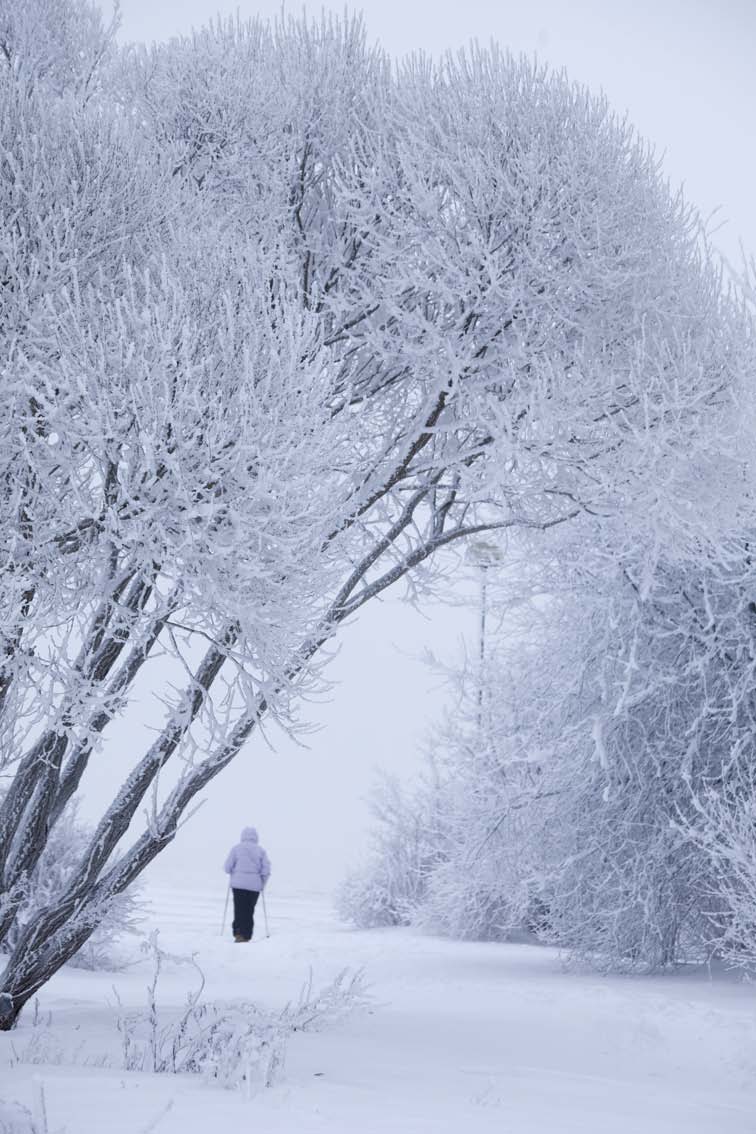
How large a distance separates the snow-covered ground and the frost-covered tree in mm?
1587

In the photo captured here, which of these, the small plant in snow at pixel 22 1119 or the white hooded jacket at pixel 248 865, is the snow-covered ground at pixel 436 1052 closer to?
the small plant in snow at pixel 22 1119

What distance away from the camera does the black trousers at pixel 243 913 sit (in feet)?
46.3

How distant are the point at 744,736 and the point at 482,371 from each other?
4.19 metres

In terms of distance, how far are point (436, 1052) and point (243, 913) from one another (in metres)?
7.75

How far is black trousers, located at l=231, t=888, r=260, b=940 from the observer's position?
1412 centimetres

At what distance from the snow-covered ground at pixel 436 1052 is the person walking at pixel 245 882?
0.54 metres

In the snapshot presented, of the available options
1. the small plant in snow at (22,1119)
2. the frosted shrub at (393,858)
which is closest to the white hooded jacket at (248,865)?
the frosted shrub at (393,858)

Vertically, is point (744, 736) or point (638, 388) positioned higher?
point (638, 388)

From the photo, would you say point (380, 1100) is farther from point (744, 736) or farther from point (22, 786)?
point (744, 736)

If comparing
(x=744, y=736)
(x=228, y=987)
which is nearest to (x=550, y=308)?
(x=744, y=736)

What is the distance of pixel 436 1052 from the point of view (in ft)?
22.3

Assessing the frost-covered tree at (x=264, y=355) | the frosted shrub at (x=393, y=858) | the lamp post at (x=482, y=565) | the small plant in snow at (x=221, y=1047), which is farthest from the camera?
the frosted shrub at (x=393, y=858)

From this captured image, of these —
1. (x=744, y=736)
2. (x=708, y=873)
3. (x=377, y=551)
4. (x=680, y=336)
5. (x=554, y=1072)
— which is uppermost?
(x=680, y=336)

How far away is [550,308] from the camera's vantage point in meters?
7.46
